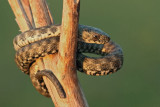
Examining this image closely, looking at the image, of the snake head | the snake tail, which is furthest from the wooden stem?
the snake head

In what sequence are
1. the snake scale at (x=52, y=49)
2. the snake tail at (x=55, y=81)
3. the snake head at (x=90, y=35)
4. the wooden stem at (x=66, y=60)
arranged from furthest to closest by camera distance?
the snake head at (x=90, y=35), the snake scale at (x=52, y=49), the snake tail at (x=55, y=81), the wooden stem at (x=66, y=60)

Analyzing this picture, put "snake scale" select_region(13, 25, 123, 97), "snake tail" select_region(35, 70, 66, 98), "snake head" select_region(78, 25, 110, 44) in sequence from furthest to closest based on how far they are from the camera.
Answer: "snake head" select_region(78, 25, 110, 44)
"snake scale" select_region(13, 25, 123, 97)
"snake tail" select_region(35, 70, 66, 98)

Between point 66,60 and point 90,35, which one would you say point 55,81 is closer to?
point 66,60

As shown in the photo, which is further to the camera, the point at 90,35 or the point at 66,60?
the point at 90,35

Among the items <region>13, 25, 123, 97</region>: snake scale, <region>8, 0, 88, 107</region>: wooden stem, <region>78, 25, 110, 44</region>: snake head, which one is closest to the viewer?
<region>8, 0, 88, 107</region>: wooden stem

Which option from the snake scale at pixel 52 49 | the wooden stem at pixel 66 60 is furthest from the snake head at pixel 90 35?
the wooden stem at pixel 66 60

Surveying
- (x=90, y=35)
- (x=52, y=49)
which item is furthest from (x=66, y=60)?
(x=90, y=35)

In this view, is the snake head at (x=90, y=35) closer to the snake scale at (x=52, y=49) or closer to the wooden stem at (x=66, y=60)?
the snake scale at (x=52, y=49)

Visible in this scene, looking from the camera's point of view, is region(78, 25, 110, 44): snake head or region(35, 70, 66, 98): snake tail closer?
region(35, 70, 66, 98): snake tail

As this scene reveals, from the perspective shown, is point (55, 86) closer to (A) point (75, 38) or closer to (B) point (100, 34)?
(A) point (75, 38)

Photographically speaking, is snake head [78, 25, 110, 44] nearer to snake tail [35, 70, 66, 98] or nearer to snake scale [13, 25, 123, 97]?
snake scale [13, 25, 123, 97]

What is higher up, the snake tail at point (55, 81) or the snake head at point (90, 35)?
the snake head at point (90, 35)
